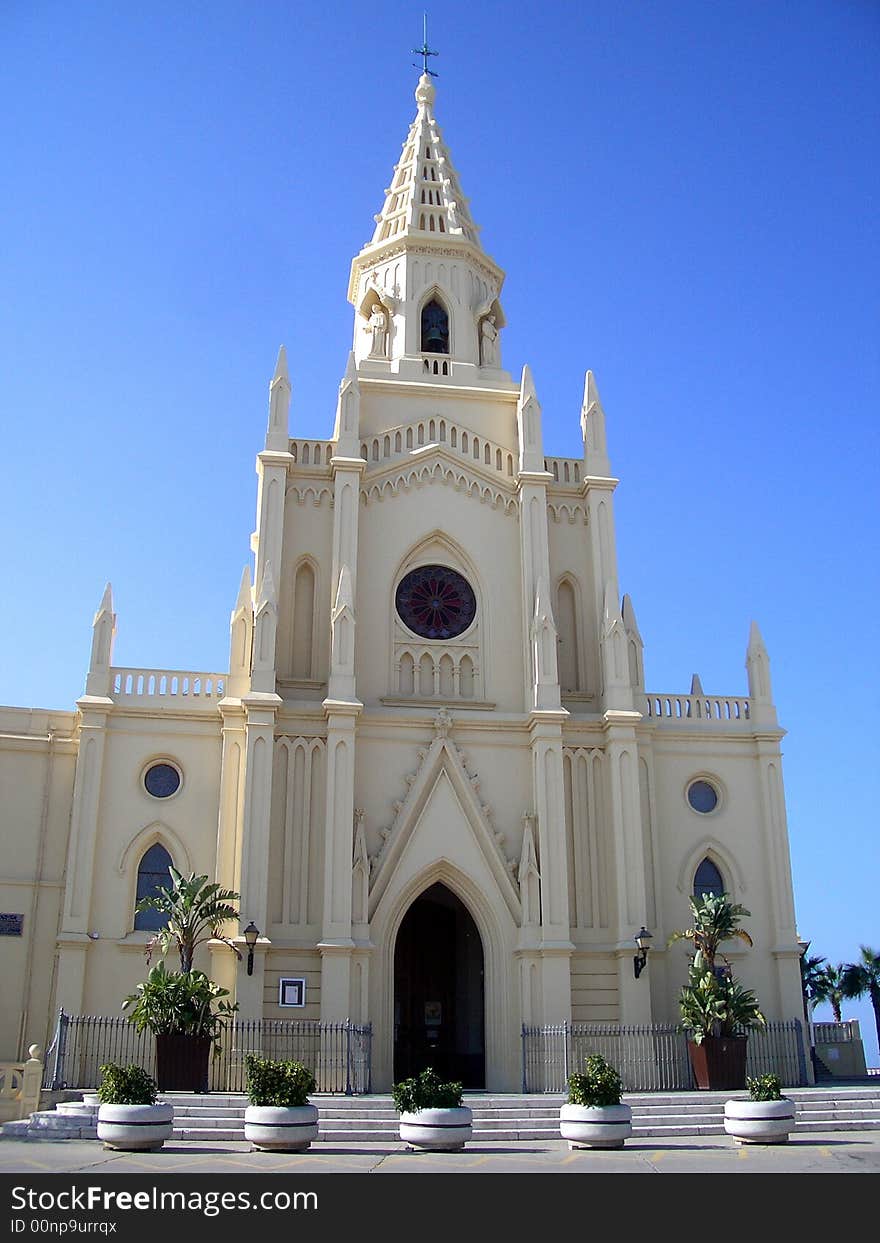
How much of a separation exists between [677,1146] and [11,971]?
16725mm

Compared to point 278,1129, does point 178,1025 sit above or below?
above

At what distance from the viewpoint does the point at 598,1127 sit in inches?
776

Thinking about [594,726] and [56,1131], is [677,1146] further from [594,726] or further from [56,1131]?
[594,726]

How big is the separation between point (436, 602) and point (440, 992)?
10505 millimetres

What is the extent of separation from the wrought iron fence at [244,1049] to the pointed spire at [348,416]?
14.6 meters

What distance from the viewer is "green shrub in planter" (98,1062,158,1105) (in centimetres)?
1908

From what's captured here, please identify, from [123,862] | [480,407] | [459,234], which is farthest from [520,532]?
[123,862]

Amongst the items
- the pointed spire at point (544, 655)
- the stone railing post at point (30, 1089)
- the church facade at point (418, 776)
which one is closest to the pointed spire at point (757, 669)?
the church facade at point (418, 776)

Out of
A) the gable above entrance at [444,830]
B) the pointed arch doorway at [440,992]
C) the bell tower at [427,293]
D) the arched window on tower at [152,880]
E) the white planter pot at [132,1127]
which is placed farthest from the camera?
the bell tower at [427,293]

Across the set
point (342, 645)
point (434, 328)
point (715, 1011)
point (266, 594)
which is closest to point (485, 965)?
point (715, 1011)

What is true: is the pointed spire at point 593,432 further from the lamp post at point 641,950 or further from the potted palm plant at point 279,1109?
the potted palm plant at point 279,1109

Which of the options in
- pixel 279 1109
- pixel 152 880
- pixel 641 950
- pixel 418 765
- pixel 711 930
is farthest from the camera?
pixel 418 765

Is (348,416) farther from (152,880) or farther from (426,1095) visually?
(426,1095)

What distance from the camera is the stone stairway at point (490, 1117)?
21109mm
